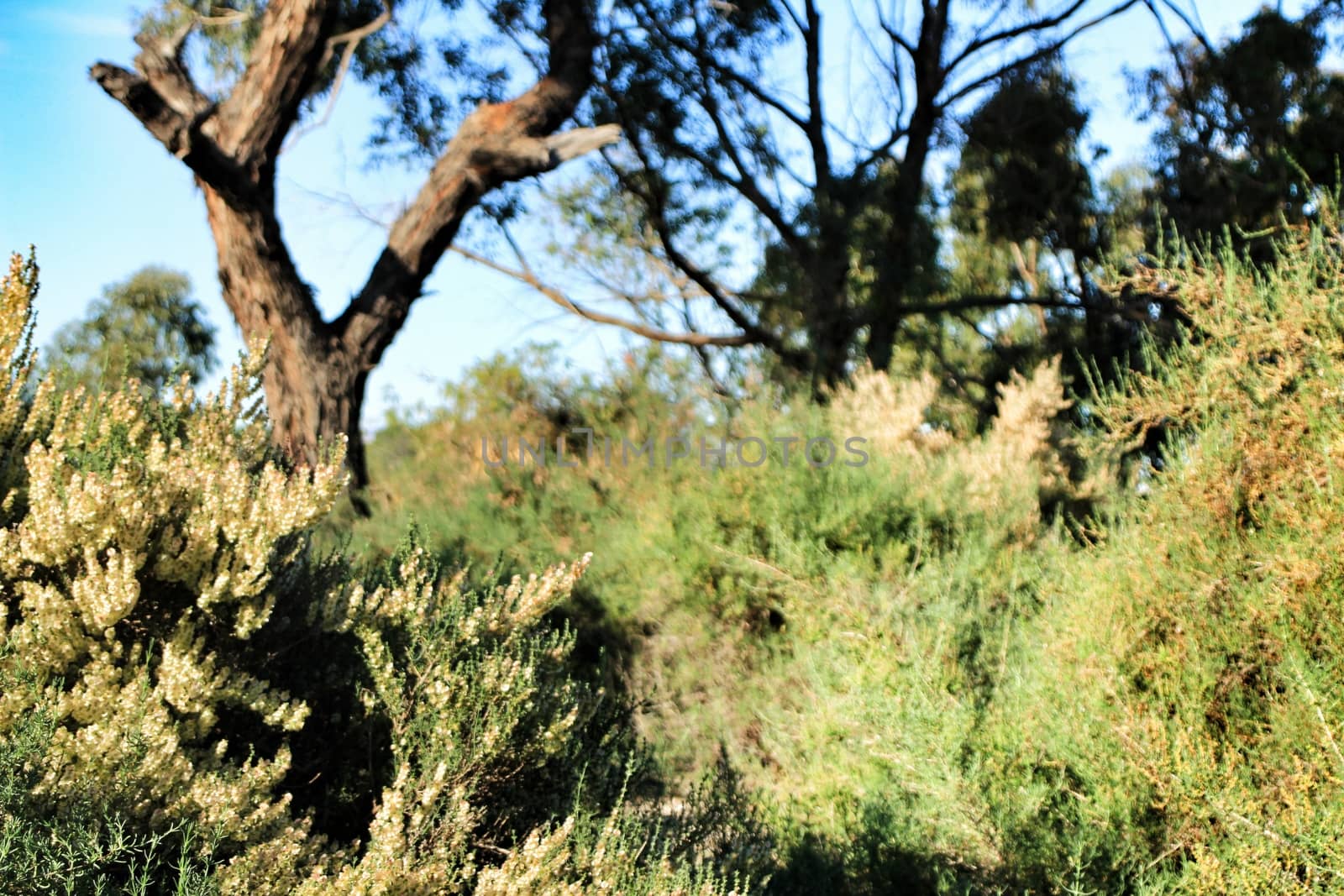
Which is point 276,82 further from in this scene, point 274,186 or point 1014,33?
point 1014,33

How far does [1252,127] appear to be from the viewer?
44.7 feet

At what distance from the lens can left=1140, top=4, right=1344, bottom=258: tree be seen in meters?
12.8

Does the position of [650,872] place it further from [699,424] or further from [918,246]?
[918,246]

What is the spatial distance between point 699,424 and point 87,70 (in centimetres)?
522

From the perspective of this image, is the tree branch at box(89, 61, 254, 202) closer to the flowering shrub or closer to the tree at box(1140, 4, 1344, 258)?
the flowering shrub

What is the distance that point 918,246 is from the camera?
14.9 m

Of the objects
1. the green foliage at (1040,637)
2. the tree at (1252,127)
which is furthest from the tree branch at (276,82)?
the tree at (1252,127)

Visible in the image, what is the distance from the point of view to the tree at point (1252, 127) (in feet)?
42.0

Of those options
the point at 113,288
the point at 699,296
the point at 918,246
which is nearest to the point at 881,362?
the point at 918,246

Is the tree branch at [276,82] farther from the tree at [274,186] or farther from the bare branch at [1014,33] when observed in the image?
the bare branch at [1014,33]
